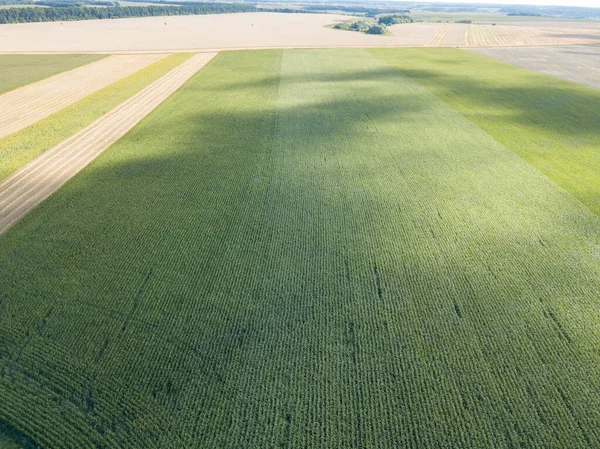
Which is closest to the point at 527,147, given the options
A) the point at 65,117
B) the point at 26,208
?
the point at 26,208

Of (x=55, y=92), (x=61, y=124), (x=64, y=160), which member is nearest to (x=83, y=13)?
(x=55, y=92)

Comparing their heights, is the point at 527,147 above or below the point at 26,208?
above

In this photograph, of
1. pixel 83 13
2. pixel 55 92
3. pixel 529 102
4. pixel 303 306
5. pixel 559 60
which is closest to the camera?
pixel 303 306

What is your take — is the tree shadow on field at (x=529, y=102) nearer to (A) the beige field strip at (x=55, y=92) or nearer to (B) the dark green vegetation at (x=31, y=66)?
(A) the beige field strip at (x=55, y=92)

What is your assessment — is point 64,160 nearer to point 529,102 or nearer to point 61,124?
point 61,124

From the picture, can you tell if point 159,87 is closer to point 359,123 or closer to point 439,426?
point 359,123

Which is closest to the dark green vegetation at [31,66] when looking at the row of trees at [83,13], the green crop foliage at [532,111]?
the green crop foliage at [532,111]
